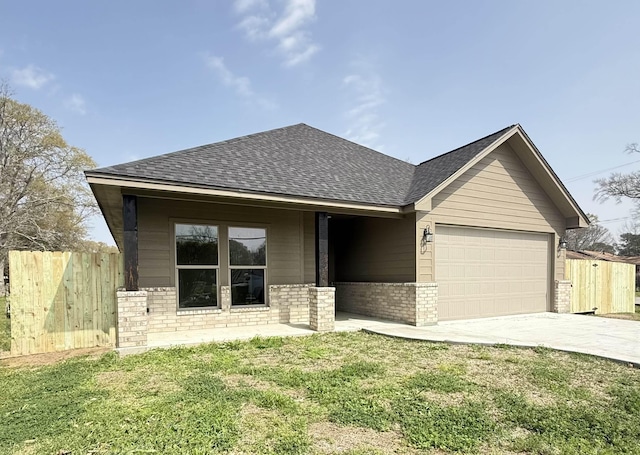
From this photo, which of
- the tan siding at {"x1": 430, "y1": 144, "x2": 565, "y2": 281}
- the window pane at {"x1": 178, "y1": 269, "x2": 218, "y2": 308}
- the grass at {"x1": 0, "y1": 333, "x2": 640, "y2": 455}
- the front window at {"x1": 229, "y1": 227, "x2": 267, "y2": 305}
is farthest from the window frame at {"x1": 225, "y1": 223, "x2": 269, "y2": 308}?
the tan siding at {"x1": 430, "y1": 144, "x2": 565, "y2": 281}

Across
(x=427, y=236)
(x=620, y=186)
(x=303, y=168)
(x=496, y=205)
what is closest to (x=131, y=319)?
(x=303, y=168)

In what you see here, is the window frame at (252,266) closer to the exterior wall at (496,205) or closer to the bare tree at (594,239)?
the exterior wall at (496,205)

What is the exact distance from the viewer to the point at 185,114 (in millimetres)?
13719

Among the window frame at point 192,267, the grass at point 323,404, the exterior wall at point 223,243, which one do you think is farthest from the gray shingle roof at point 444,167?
the window frame at point 192,267

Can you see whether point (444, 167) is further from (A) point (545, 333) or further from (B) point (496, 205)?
(A) point (545, 333)

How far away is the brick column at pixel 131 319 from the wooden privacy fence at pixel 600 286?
12.3m

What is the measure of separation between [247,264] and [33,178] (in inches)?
833

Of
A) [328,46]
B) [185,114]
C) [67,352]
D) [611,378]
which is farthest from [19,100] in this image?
[611,378]

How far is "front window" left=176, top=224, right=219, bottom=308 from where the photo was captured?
7.79m

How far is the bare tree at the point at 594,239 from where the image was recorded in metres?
46.5

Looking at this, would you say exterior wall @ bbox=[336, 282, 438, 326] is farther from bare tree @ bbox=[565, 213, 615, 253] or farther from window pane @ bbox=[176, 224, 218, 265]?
bare tree @ bbox=[565, 213, 615, 253]

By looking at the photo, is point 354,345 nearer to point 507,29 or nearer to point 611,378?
point 611,378

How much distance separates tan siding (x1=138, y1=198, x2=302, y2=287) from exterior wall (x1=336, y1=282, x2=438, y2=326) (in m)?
2.35

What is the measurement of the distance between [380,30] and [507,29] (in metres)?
3.62
